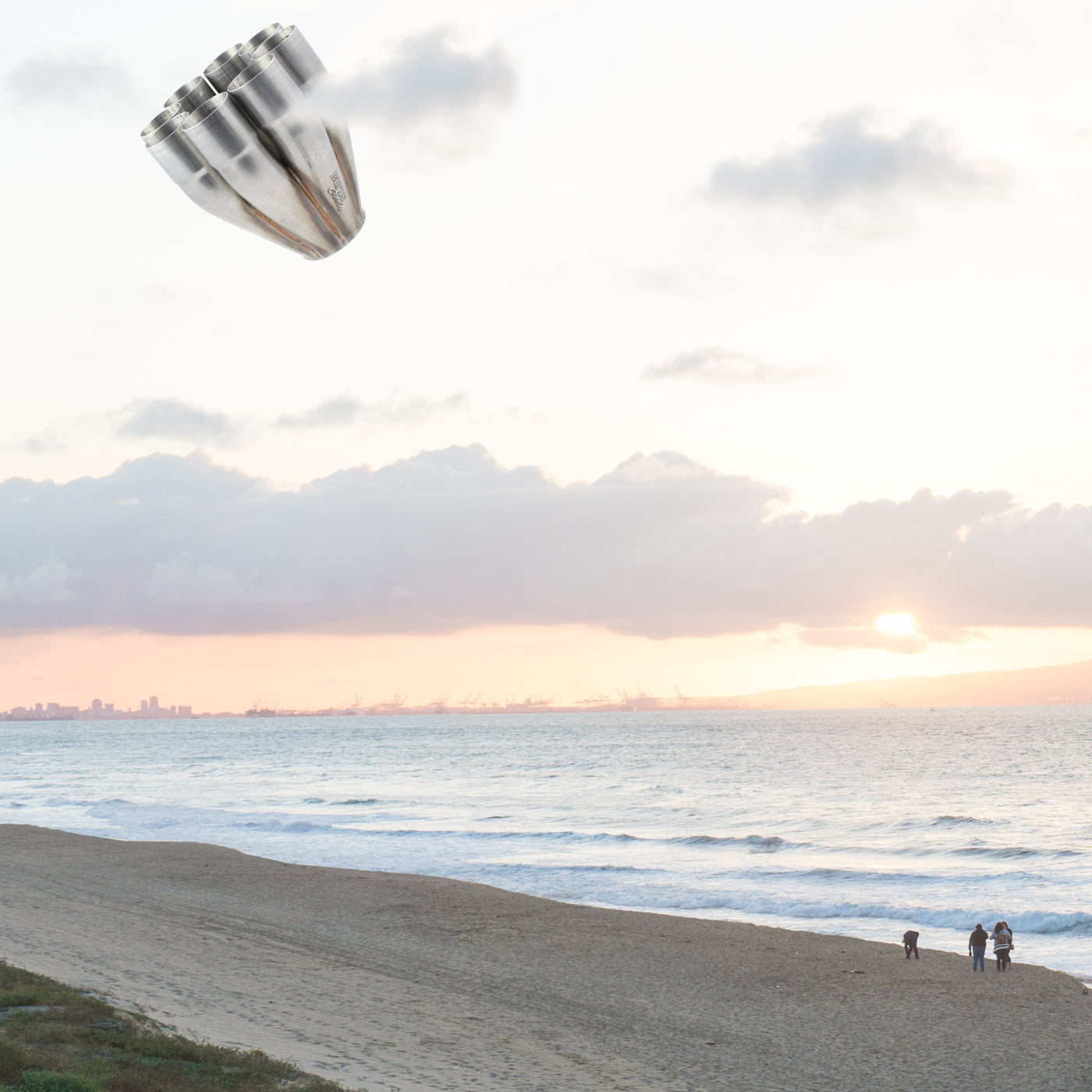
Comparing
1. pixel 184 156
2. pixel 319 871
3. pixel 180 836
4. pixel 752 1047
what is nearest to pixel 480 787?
pixel 180 836

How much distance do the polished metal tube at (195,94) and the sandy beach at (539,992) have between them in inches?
450

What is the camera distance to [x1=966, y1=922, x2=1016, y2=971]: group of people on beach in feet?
70.8

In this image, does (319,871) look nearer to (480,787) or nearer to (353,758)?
(480,787)

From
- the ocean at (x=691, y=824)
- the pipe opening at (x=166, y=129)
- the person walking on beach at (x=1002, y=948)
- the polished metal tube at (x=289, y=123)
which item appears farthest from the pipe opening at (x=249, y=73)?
the ocean at (x=691, y=824)

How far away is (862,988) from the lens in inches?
807

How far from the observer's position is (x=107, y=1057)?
10.8m

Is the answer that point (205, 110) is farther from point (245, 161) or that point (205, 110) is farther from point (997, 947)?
point (997, 947)

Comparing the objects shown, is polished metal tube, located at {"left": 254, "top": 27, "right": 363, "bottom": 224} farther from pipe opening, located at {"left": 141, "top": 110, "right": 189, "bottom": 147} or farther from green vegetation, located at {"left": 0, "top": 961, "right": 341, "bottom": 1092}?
green vegetation, located at {"left": 0, "top": 961, "right": 341, "bottom": 1092}

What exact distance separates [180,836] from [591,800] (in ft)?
90.5

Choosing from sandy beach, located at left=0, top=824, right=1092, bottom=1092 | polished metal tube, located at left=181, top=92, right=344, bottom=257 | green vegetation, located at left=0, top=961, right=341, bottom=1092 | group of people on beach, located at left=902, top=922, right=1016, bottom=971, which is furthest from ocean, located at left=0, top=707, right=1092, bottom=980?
polished metal tube, located at left=181, top=92, right=344, bottom=257

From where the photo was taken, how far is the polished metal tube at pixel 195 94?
487cm

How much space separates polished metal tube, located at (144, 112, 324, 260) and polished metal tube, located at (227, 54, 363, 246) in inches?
12.3

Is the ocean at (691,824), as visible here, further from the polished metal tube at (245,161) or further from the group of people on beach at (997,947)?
the polished metal tube at (245,161)

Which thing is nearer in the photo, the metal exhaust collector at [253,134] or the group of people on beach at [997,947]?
the metal exhaust collector at [253,134]
